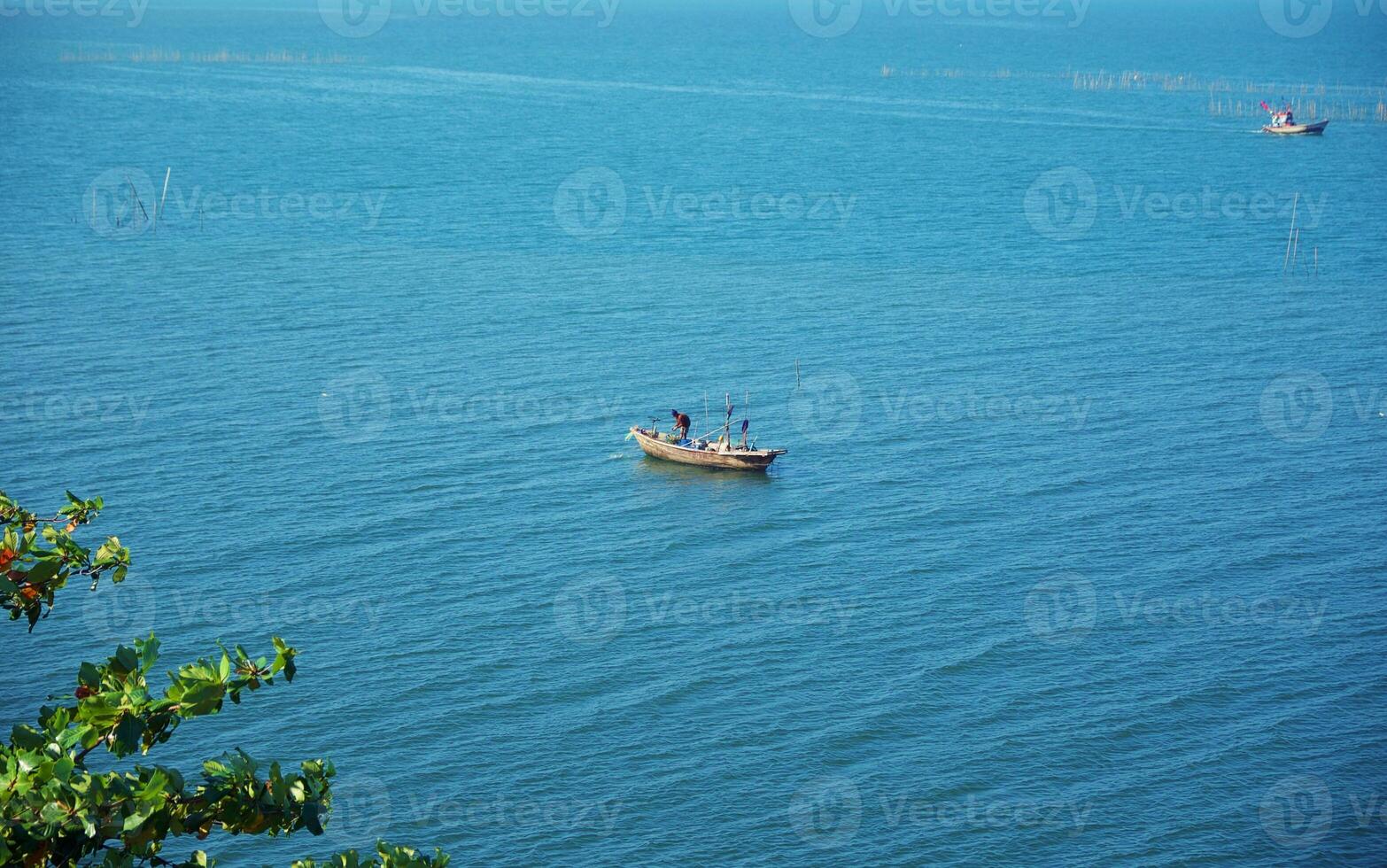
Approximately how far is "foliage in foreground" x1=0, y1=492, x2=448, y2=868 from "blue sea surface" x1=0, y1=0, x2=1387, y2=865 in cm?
2616

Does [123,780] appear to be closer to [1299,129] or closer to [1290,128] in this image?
[1290,128]

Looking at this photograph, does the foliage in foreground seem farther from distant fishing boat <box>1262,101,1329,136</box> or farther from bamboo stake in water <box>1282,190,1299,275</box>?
distant fishing boat <box>1262,101,1329,136</box>

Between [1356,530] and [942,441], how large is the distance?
1940 cm

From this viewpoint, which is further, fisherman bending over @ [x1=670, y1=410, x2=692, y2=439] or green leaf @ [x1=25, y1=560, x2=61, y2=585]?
fisherman bending over @ [x1=670, y1=410, x2=692, y2=439]

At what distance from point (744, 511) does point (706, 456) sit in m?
5.16

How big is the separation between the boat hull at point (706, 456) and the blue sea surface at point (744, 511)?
0.72m

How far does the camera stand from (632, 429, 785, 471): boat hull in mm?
67688

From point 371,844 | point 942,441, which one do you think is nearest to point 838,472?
point 942,441

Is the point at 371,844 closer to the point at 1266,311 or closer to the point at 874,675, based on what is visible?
the point at 874,675

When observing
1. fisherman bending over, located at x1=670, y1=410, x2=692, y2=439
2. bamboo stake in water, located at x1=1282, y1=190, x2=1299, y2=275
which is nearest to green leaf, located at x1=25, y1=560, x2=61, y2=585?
fisherman bending over, located at x1=670, y1=410, x2=692, y2=439

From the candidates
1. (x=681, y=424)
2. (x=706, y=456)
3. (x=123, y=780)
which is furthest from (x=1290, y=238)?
(x=123, y=780)

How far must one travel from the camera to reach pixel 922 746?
4634 centimetres

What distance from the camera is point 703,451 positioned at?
2719 inches

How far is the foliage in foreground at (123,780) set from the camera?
44.8 ft
